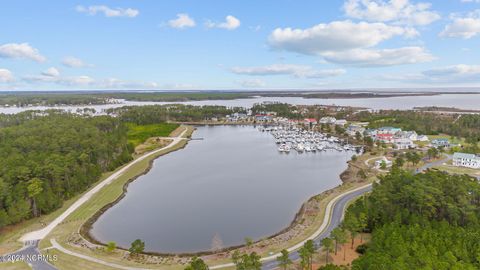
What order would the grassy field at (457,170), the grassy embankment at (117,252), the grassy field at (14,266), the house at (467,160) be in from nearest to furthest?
the grassy field at (14,266) < the grassy embankment at (117,252) < the grassy field at (457,170) < the house at (467,160)

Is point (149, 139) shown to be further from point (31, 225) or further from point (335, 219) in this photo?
point (335, 219)

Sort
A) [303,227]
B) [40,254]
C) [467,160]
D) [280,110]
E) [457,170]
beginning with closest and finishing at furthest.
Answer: [40,254] → [303,227] → [457,170] → [467,160] → [280,110]

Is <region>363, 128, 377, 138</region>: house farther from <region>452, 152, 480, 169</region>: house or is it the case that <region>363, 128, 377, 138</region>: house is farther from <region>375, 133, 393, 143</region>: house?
<region>452, 152, 480, 169</region>: house

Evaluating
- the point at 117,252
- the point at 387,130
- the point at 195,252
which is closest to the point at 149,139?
the point at 117,252

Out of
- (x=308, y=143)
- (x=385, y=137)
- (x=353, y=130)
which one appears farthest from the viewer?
(x=353, y=130)

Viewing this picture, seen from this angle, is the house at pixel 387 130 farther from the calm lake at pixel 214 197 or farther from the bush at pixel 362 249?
the bush at pixel 362 249

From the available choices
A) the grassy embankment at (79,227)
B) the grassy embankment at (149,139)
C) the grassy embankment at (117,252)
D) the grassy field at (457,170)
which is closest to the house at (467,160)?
the grassy field at (457,170)

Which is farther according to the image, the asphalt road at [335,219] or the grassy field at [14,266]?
the asphalt road at [335,219]
